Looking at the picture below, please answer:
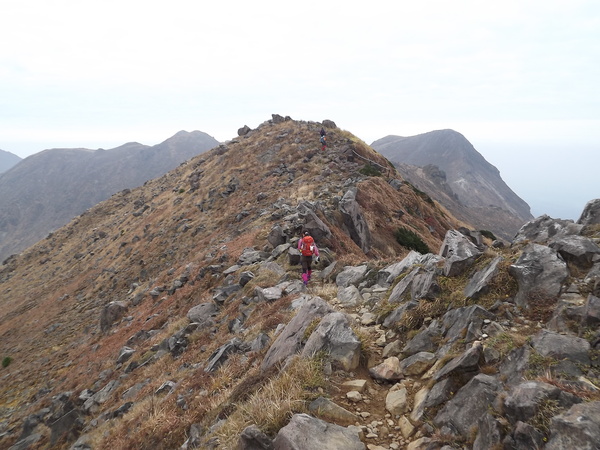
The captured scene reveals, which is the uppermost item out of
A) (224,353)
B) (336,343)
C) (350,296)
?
(336,343)

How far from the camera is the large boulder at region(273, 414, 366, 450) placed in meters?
4.72

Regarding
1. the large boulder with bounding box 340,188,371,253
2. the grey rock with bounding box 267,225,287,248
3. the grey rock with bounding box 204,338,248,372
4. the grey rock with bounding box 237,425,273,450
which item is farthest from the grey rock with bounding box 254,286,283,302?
the large boulder with bounding box 340,188,371,253

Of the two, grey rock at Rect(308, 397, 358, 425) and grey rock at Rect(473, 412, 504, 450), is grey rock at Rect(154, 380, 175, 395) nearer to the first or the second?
grey rock at Rect(308, 397, 358, 425)

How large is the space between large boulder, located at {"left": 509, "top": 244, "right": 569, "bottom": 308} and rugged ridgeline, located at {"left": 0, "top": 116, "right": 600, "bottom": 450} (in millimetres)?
30

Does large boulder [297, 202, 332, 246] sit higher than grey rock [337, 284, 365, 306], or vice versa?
large boulder [297, 202, 332, 246]

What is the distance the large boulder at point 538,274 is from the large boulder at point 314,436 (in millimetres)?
4104

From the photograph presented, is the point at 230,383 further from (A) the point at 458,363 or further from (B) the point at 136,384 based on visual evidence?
(B) the point at 136,384

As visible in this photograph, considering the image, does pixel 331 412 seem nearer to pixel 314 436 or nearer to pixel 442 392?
pixel 314 436

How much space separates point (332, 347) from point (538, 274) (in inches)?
169

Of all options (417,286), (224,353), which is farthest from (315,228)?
(417,286)

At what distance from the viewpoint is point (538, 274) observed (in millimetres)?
6605

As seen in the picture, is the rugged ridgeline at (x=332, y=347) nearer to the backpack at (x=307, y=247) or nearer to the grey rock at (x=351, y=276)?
the grey rock at (x=351, y=276)

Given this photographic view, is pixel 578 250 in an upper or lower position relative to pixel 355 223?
upper

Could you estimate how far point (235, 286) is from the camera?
53.1ft
